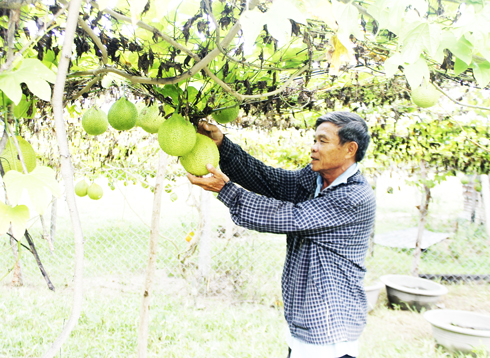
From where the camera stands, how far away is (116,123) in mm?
1552

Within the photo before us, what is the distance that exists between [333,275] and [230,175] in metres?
0.77

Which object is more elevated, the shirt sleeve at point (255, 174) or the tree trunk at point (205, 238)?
the shirt sleeve at point (255, 174)

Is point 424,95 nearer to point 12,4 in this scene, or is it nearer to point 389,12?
point 389,12

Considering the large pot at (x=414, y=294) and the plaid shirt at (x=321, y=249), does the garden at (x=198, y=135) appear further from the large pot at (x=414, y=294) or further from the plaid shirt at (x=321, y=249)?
the plaid shirt at (x=321, y=249)

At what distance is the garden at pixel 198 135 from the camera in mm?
823

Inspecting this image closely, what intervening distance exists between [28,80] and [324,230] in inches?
50.9

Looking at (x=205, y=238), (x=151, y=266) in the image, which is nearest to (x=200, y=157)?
(x=151, y=266)

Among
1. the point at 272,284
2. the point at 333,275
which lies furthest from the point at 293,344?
the point at 272,284

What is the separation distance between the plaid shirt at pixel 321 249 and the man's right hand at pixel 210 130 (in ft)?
1.06

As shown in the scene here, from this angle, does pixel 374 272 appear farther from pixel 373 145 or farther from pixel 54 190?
pixel 54 190

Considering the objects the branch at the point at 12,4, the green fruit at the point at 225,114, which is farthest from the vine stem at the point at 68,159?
the green fruit at the point at 225,114

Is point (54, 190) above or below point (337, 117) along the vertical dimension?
below

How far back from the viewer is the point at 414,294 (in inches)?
175

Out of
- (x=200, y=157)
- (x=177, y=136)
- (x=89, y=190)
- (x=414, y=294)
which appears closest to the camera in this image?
(x=177, y=136)
